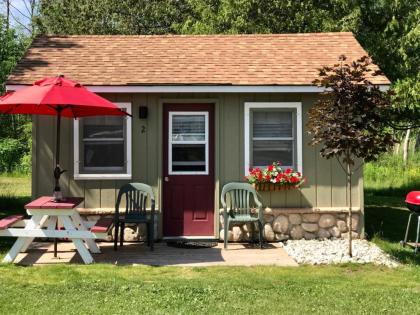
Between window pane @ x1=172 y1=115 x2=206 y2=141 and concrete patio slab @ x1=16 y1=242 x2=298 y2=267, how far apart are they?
Answer: 69.9 inches

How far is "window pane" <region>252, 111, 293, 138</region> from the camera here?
8.21m

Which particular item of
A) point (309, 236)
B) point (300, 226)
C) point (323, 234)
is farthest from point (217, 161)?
point (323, 234)

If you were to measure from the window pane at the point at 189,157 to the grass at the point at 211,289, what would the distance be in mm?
2344

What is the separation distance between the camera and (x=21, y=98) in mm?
6152

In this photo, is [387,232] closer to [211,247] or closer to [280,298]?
[211,247]

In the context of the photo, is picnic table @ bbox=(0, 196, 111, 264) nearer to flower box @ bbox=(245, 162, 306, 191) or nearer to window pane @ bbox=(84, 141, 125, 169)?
window pane @ bbox=(84, 141, 125, 169)

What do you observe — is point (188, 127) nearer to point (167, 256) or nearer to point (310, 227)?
point (167, 256)

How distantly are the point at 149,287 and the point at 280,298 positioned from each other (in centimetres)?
135

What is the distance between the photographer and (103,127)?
8133 millimetres

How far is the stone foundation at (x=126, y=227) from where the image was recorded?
313 inches

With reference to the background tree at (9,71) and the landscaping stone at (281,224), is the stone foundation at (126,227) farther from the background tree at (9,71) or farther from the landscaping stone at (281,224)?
the background tree at (9,71)

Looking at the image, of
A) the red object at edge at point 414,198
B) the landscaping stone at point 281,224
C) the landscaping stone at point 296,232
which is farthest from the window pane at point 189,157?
the red object at edge at point 414,198

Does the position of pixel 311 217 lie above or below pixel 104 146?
below

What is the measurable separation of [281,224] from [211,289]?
3.17 m
